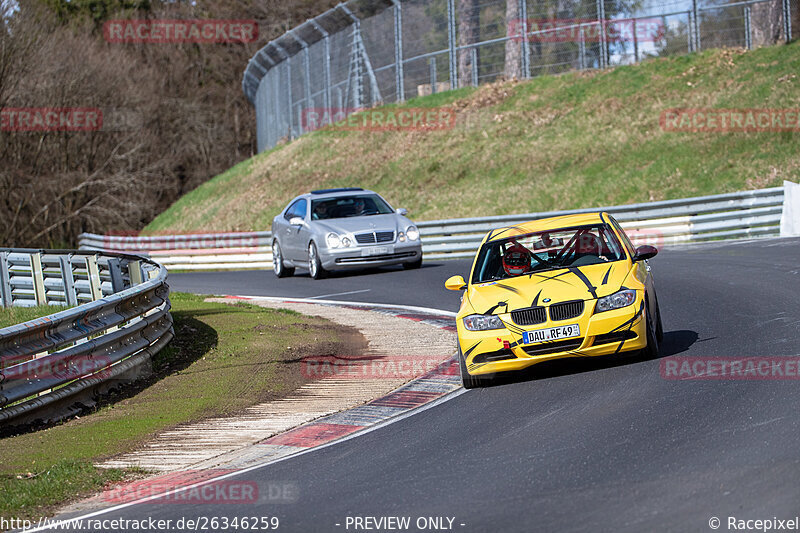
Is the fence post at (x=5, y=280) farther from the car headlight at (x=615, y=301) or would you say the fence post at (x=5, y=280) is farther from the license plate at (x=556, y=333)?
the car headlight at (x=615, y=301)

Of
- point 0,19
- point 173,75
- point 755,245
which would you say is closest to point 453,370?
point 755,245

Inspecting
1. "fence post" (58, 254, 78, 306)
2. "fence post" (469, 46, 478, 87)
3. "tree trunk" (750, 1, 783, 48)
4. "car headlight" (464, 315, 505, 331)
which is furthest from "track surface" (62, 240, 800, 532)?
"fence post" (469, 46, 478, 87)

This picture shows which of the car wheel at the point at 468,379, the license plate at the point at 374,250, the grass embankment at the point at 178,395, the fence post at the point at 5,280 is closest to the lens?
the grass embankment at the point at 178,395

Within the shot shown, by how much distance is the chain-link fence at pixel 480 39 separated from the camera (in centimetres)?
3178

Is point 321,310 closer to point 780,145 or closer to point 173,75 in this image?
point 780,145

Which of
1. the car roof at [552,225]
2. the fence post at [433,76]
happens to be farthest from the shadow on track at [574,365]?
the fence post at [433,76]

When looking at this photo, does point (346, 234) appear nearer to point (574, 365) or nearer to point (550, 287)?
point (574, 365)

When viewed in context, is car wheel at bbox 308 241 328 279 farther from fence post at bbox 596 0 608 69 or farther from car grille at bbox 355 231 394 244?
fence post at bbox 596 0 608 69

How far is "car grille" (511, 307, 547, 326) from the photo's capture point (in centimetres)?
907

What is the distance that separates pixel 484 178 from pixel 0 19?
21.2 m

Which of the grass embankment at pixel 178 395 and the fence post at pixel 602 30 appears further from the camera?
the fence post at pixel 602 30

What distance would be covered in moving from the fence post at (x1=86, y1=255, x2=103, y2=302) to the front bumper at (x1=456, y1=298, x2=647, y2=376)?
9058mm

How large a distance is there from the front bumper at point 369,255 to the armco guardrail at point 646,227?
3.77 m

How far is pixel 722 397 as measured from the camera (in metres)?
7.67
